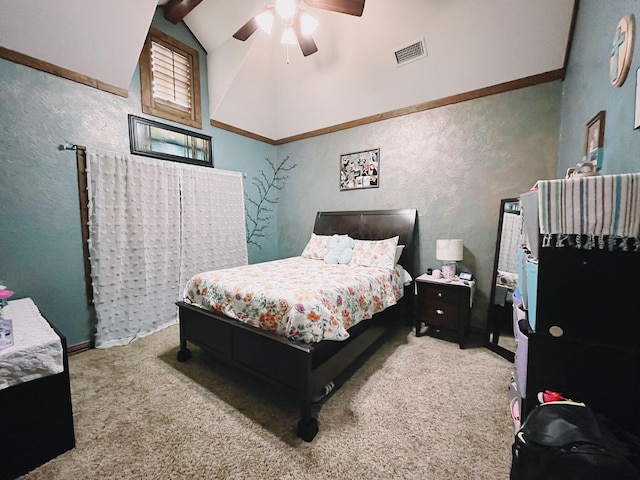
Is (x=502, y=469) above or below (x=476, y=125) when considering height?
below

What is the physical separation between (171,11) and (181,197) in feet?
6.52

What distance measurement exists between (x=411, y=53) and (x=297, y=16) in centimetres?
128

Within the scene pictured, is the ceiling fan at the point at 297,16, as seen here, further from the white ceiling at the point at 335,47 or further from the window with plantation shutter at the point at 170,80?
the window with plantation shutter at the point at 170,80

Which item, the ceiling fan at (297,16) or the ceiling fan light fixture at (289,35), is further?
the ceiling fan light fixture at (289,35)

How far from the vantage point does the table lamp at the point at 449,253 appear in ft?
8.98

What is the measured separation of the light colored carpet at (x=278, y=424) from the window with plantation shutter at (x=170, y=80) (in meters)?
2.81

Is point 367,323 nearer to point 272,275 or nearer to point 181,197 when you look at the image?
point 272,275

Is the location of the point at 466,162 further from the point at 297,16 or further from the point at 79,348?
the point at 79,348

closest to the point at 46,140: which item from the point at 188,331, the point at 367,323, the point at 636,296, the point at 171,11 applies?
the point at 171,11

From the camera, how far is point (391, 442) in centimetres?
148

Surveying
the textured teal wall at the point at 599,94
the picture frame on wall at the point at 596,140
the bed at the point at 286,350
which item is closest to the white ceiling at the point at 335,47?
the textured teal wall at the point at 599,94

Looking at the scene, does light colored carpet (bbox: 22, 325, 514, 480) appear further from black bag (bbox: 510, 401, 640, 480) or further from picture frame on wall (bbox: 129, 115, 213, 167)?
picture frame on wall (bbox: 129, 115, 213, 167)

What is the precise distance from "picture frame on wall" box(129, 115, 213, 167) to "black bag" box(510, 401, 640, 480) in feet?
12.6

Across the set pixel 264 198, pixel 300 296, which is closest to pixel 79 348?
pixel 300 296
